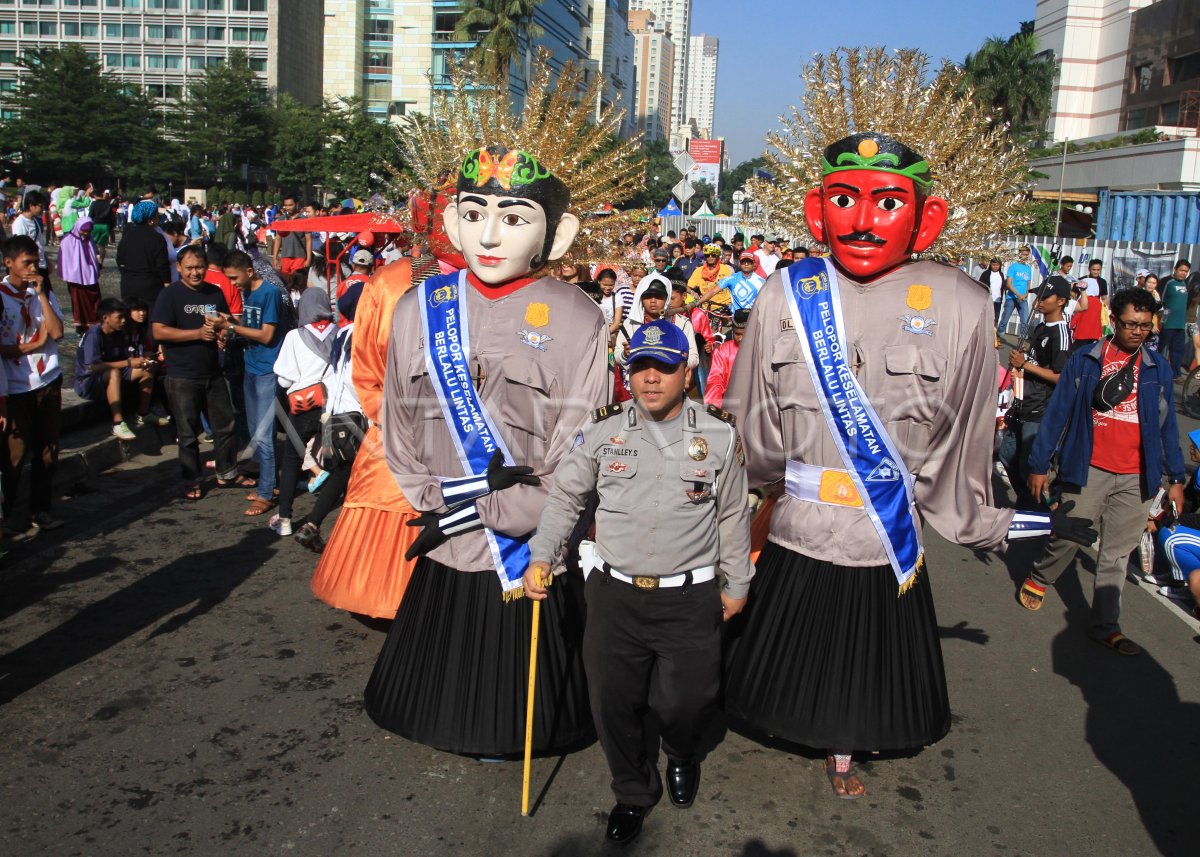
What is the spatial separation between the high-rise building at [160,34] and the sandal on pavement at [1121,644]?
81402mm

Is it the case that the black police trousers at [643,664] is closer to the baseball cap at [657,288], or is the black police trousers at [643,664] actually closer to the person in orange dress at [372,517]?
the person in orange dress at [372,517]

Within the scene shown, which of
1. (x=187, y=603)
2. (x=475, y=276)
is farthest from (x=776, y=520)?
(x=187, y=603)

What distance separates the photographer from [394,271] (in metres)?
4.84

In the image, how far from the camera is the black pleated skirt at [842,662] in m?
3.76

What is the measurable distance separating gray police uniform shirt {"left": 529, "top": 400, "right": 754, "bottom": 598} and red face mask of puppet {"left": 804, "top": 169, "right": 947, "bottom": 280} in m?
0.95

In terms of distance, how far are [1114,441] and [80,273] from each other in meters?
10.6

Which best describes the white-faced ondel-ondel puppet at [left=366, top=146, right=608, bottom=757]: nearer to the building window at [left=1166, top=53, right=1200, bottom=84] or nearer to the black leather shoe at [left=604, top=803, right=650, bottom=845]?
the black leather shoe at [left=604, top=803, right=650, bottom=845]

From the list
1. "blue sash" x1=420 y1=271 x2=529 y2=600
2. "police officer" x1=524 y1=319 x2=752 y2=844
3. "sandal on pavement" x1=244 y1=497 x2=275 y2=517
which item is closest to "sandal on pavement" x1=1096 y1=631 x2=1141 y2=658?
"police officer" x1=524 y1=319 x2=752 y2=844

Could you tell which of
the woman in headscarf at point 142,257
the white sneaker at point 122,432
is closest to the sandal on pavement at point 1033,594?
the white sneaker at point 122,432

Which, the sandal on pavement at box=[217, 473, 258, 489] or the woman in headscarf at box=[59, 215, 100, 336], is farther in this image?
the woman in headscarf at box=[59, 215, 100, 336]

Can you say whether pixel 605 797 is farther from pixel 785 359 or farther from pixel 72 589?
pixel 72 589

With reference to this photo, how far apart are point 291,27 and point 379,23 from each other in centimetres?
954

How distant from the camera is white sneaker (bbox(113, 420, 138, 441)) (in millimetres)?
8297

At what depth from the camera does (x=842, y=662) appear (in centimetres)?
378
